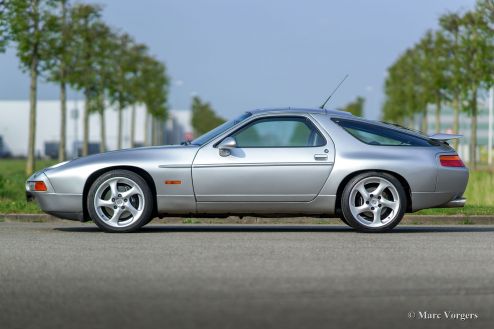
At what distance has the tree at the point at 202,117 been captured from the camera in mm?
129375

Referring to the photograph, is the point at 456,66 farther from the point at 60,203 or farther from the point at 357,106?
the point at 357,106

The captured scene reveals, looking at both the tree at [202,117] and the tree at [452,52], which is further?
the tree at [202,117]

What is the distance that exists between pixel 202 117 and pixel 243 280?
412 ft

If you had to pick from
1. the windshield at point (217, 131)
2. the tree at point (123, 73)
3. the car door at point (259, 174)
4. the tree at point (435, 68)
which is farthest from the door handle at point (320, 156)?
the tree at point (123, 73)

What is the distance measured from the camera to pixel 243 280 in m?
7.38

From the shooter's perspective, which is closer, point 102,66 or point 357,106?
Answer: point 102,66

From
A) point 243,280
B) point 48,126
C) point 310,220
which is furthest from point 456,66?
point 48,126

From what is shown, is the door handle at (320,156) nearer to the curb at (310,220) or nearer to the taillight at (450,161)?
the taillight at (450,161)

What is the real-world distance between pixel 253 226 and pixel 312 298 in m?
6.59

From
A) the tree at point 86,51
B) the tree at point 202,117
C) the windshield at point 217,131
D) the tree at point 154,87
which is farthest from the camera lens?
the tree at point 202,117

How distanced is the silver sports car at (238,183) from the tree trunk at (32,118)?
24.9 meters

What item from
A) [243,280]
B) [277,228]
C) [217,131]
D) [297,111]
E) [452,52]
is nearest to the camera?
[243,280]

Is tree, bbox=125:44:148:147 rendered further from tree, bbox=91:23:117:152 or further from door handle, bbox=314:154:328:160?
door handle, bbox=314:154:328:160

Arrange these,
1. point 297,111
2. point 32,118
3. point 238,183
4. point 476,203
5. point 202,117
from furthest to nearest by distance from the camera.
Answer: point 202,117
point 32,118
point 476,203
point 297,111
point 238,183
